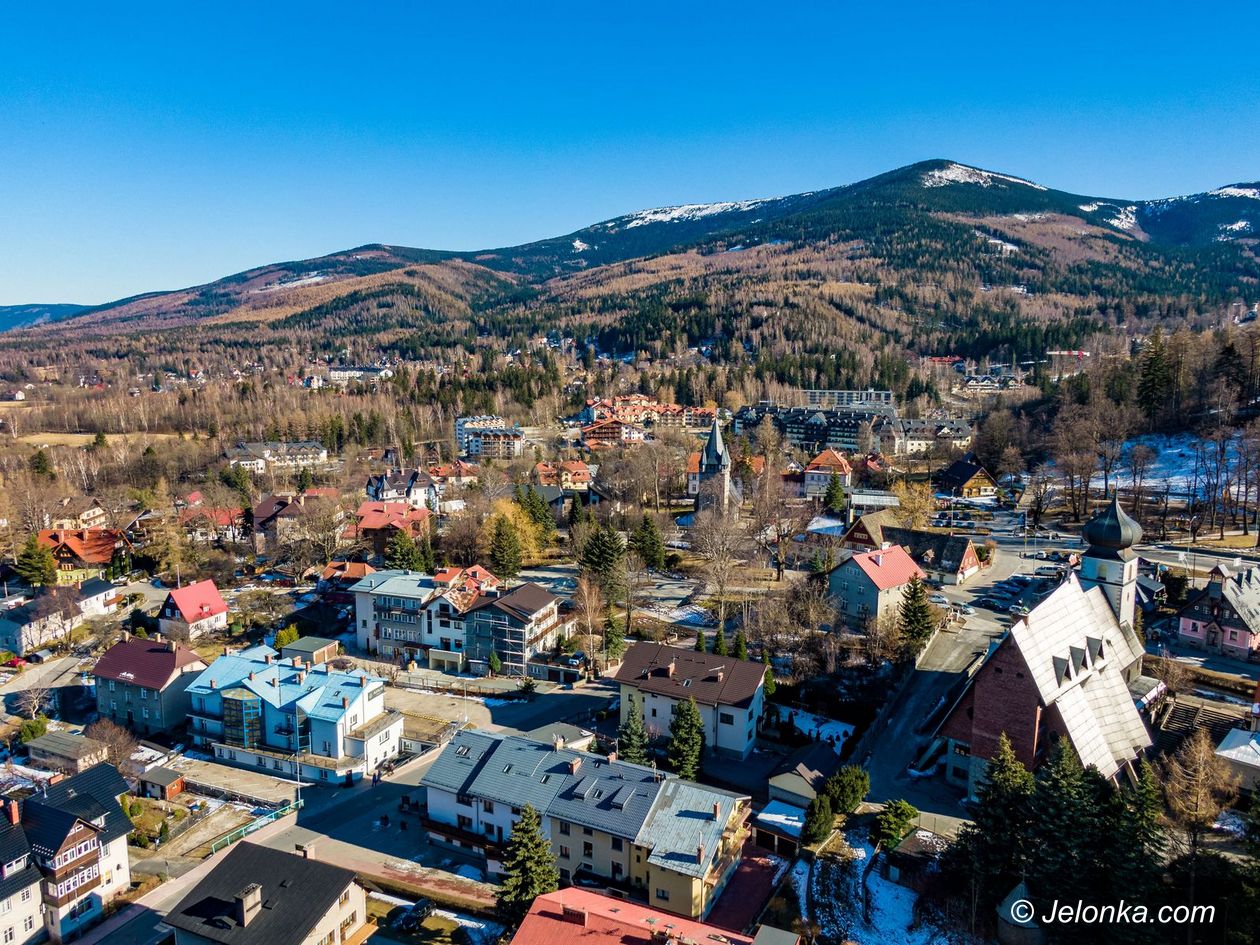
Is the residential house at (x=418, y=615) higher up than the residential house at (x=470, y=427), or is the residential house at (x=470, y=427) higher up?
the residential house at (x=470, y=427)

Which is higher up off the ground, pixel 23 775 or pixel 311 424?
pixel 311 424

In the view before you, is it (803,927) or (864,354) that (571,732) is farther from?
(864,354)

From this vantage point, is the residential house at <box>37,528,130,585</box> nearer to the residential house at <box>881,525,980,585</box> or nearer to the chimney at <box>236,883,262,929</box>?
the chimney at <box>236,883,262,929</box>

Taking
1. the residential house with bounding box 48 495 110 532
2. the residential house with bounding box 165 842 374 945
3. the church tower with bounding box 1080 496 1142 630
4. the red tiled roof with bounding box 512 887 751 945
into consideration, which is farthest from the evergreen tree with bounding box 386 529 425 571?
the church tower with bounding box 1080 496 1142 630

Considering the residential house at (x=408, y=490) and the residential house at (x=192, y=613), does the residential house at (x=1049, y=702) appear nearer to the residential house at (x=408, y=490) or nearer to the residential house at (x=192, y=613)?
the residential house at (x=192, y=613)

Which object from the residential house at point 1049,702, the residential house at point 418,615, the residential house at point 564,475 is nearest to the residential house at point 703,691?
the residential house at point 1049,702

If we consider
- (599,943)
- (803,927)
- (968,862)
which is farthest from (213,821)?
(968,862)

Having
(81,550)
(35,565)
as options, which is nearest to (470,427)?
(81,550)
